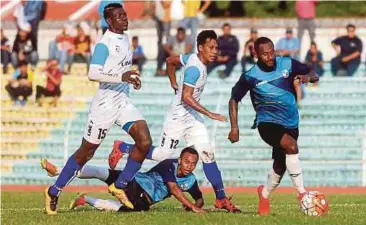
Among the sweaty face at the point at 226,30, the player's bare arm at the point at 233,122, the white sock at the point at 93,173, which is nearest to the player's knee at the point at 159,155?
the white sock at the point at 93,173

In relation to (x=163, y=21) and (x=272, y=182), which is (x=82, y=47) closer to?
(x=163, y=21)

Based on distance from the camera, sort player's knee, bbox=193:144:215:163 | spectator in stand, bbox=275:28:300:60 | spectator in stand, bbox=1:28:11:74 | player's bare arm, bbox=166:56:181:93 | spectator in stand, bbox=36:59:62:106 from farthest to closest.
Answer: spectator in stand, bbox=1:28:11:74, spectator in stand, bbox=36:59:62:106, spectator in stand, bbox=275:28:300:60, player's bare arm, bbox=166:56:181:93, player's knee, bbox=193:144:215:163

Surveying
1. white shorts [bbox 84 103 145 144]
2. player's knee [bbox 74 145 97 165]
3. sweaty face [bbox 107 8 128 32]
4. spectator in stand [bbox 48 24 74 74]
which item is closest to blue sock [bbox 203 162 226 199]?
white shorts [bbox 84 103 145 144]

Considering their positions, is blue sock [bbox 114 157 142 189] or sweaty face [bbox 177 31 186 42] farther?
sweaty face [bbox 177 31 186 42]

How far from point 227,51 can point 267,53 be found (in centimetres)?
1520

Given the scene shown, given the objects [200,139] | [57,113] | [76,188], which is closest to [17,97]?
[57,113]

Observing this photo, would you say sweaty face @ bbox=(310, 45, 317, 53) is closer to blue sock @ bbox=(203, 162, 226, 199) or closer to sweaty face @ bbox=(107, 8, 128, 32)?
blue sock @ bbox=(203, 162, 226, 199)

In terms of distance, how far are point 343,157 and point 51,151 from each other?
6.98 meters

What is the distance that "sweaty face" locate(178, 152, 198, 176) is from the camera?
15.8 m

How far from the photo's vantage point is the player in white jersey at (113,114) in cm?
1537

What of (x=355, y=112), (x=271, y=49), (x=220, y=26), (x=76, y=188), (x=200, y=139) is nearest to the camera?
(x=271, y=49)

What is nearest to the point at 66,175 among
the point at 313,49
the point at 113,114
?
the point at 113,114

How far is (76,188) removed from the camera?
26.3m

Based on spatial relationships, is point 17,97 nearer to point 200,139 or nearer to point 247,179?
point 247,179
